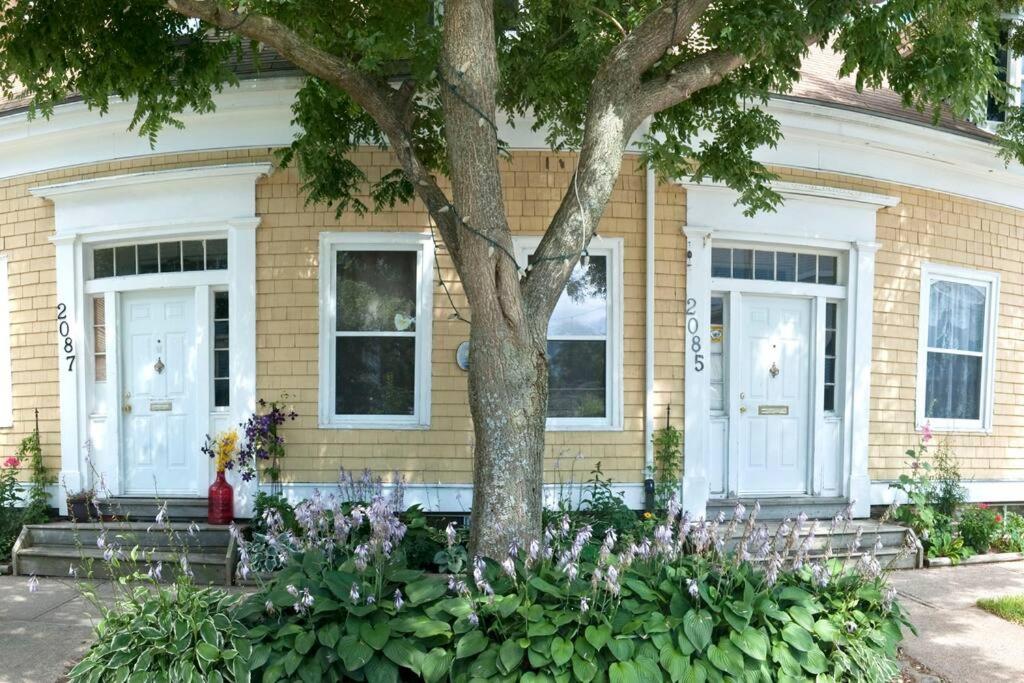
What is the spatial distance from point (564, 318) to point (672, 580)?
11.5 ft

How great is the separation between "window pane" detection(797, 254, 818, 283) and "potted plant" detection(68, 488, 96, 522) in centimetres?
703

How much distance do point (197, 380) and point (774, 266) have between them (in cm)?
563

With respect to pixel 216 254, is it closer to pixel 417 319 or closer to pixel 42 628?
pixel 417 319

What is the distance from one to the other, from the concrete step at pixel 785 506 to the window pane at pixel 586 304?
201 centimetres

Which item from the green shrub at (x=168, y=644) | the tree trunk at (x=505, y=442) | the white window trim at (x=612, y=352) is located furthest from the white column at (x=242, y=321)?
the tree trunk at (x=505, y=442)

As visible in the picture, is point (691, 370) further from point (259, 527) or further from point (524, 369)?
point (259, 527)

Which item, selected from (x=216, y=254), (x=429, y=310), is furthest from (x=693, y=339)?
(x=216, y=254)

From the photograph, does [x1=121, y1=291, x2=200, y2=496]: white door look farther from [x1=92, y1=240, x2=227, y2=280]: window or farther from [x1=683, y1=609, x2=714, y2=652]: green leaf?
[x1=683, y1=609, x2=714, y2=652]: green leaf

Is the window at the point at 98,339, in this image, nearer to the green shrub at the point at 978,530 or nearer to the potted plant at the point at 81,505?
the potted plant at the point at 81,505

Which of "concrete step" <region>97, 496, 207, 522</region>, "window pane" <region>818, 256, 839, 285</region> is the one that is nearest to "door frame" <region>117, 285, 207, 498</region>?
"concrete step" <region>97, 496, 207, 522</region>

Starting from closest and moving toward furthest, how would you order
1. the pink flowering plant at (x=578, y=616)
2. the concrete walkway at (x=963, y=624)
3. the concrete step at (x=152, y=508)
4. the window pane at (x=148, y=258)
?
the pink flowering plant at (x=578, y=616) < the concrete walkway at (x=963, y=624) < the concrete step at (x=152, y=508) < the window pane at (x=148, y=258)

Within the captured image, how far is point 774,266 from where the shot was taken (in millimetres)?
8164

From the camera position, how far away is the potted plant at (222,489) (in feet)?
24.1

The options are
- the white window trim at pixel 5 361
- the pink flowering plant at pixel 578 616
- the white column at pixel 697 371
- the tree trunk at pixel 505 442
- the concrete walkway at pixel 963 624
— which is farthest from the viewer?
the white window trim at pixel 5 361
